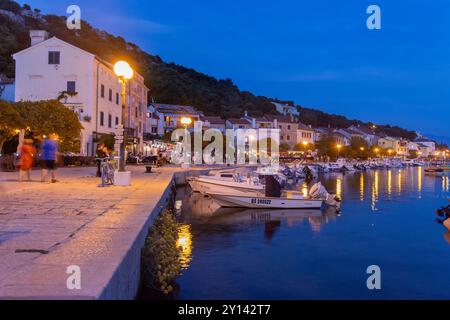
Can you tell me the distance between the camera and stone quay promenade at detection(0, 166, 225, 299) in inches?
210

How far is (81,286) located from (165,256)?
203 inches

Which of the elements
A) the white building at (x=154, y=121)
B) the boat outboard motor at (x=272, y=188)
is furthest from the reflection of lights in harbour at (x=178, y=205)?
the white building at (x=154, y=121)

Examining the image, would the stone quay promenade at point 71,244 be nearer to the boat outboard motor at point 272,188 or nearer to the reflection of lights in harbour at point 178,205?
the reflection of lights in harbour at point 178,205

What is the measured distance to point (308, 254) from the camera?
1584cm

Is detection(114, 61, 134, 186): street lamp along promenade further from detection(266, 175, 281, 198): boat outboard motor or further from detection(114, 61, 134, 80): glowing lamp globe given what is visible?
detection(266, 175, 281, 198): boat outboard motor

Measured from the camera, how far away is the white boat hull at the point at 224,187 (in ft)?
94.8

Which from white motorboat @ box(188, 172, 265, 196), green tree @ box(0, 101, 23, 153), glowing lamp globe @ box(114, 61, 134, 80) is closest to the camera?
glowing lamp globe @ box(114, 61, 134, 80)

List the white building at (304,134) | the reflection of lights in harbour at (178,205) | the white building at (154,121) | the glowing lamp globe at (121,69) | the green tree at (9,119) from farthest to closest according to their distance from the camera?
the white building at (304,134), the white building at (154,121), the green tree at (9,119), the reflection of lights in harbour at (178,205), the glowing lamp globe at (121,69)

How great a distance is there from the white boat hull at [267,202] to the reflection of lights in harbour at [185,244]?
21.9 ft

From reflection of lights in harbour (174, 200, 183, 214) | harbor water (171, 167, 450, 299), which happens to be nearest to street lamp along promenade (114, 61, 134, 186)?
harbor water (171, 167, 450, 299)

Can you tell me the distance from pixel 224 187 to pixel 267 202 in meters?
3.69

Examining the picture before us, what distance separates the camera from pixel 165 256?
10336 mm

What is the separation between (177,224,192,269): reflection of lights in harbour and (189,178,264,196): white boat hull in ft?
26.4
